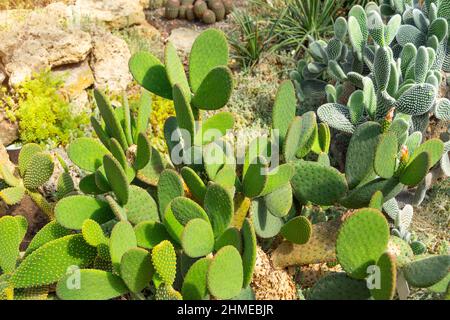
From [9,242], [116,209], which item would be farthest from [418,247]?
[9,242]

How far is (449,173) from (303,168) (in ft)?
4.17

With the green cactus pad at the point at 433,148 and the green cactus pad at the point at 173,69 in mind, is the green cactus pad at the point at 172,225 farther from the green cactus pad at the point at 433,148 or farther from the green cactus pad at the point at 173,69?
the green cactus pad at the point at 433,148

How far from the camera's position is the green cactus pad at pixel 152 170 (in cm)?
226

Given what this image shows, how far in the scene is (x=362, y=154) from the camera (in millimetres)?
2156

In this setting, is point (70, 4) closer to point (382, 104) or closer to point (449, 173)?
point (382, 104)

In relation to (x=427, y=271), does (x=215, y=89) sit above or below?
above

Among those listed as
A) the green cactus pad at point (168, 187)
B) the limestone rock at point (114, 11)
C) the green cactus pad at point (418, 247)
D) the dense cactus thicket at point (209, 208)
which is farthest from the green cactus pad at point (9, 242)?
the limestone rock at point (114, 11)

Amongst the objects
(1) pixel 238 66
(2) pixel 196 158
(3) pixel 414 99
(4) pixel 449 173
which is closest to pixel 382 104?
(3) pixel 414 99

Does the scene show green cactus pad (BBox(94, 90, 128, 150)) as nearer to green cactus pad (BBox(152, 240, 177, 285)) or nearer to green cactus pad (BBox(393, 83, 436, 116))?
green cactus pad (BBox(152, 240, 177, 285))

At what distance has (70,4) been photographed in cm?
547

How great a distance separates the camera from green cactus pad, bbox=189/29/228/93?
2.16 metres

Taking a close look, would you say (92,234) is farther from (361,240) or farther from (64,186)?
(361,240)

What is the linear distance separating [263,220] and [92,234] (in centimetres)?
65

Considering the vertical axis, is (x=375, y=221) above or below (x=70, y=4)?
above
